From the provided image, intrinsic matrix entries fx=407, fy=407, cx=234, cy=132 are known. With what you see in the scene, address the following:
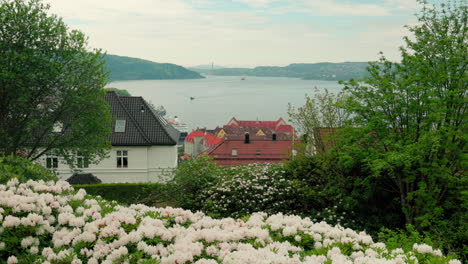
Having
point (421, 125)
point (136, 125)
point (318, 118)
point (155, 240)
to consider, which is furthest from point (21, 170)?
point (136, 125)

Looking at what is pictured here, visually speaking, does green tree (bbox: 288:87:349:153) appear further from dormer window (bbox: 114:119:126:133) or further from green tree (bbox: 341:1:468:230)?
dormer window (bbox: 114:119:126:133)

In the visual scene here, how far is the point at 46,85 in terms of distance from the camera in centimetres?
2356

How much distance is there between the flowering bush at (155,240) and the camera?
5.32 metres

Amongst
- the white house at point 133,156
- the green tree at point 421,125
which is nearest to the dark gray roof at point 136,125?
the white house at point 133,156

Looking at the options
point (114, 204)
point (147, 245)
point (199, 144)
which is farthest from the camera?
point (199, 144)

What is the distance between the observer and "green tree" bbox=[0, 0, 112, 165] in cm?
2245

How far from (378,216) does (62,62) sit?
769 inches

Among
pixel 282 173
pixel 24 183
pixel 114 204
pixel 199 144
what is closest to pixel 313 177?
pixel 282 173

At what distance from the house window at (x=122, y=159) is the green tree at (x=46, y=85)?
33.8 feet

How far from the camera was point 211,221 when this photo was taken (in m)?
7.00

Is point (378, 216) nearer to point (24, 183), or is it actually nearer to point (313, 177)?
point (313, 177)

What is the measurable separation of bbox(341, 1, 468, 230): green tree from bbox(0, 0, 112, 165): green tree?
15774 millimetres

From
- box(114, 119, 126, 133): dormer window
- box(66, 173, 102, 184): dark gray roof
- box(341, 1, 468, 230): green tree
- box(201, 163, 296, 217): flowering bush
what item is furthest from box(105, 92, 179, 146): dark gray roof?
box(341, 1, 468, 230): green tree

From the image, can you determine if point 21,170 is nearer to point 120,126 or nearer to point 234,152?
point 120,126
